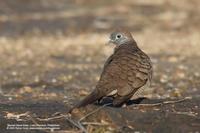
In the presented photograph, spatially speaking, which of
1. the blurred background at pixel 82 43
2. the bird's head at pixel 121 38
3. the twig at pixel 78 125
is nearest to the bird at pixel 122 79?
the twig at pixel 78 125

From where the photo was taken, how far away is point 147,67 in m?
8.23

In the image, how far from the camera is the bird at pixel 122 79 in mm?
7980

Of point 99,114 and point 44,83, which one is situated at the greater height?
point 44,83

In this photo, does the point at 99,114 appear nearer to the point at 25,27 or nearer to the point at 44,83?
the point at 44,83

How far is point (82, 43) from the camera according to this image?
17.7m

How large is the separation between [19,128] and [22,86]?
413 centimetres

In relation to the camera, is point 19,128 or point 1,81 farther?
→ point 1,81

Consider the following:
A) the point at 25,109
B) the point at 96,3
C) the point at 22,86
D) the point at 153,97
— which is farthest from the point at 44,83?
the point at 96,3

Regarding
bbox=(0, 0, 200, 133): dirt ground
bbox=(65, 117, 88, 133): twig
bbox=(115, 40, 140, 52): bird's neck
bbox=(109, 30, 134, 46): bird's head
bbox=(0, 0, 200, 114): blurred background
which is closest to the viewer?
bbox=(65, 117, 88, 133): twig

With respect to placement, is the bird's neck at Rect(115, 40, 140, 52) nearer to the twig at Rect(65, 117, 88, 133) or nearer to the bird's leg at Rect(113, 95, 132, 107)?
the bird's leg at Rect(113, 95, 132, 107)

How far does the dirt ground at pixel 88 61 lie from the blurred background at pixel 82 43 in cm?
1

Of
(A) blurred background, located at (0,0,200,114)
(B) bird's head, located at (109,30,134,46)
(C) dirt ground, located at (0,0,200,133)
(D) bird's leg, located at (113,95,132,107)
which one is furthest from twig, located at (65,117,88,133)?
(A) blurred background, located at (0,0,200,114)

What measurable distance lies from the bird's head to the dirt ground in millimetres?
698

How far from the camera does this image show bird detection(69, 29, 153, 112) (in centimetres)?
798
